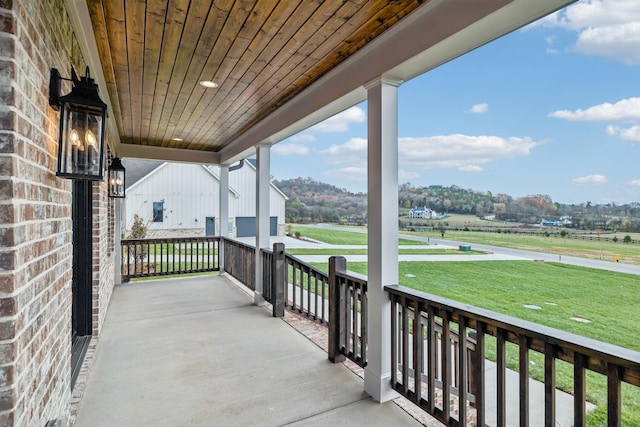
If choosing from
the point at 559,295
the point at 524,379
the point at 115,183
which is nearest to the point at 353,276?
the point at 524,379

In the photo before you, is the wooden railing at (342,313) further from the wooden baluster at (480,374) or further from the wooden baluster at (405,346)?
the wooden baluster at (480,374)

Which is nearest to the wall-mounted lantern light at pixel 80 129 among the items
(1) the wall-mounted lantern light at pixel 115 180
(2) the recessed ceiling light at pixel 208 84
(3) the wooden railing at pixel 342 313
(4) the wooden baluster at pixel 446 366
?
(2) the recessed ceiling light at pixel 208 84

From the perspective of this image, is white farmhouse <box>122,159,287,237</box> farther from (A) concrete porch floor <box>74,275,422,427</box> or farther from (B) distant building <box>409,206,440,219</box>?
(B) distant building <box>409,206,440,219</box>

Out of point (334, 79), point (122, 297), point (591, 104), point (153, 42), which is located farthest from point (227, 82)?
point (122, 297)

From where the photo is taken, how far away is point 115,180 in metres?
5.07

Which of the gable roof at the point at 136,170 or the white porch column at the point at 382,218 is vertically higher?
the gable roof at the point at 136,170

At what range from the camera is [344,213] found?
4246 mm

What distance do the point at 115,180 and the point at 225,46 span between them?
3407 millimetres

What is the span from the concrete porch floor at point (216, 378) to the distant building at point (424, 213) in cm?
151

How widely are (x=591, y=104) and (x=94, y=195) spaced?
448 centimetres

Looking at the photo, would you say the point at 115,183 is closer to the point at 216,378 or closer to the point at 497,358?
the point at 216,378

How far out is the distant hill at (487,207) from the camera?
1724 mm

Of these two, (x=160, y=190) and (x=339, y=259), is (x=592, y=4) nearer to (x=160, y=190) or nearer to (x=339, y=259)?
(x=339, y=259)

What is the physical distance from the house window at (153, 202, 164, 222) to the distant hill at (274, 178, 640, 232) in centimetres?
857
